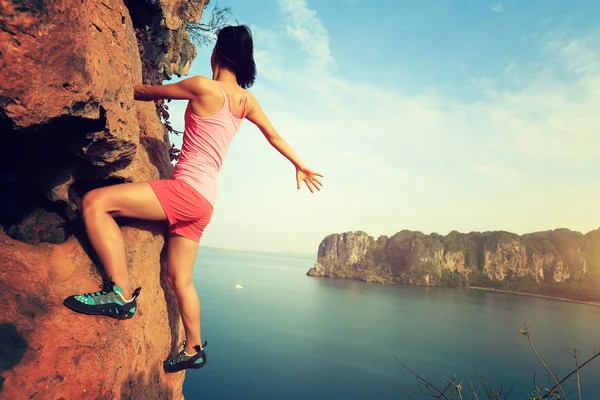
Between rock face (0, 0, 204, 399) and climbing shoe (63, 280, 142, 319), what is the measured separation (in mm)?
60

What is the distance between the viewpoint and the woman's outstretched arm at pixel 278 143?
3242 mm

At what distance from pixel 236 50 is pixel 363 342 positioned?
62.1 metres

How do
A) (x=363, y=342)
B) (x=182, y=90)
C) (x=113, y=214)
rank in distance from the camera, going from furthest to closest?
1. (x=363, y=342)
2. (x=182, y=90)
3. (x=113, y=214)

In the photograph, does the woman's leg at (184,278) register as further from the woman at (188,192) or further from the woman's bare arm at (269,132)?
the woman's bare arm at (269,132)

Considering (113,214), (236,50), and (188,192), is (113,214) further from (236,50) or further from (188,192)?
(236,50)

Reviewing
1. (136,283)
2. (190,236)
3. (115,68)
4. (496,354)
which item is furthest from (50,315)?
(496,354)

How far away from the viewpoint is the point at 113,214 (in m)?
2.68

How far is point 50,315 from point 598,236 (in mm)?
205408

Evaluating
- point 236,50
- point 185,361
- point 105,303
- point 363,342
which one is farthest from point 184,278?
point 363,342

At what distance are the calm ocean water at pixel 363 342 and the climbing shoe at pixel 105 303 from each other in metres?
25.8

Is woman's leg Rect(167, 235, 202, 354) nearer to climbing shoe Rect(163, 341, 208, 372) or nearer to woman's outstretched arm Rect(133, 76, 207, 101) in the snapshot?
climbing shoe Rect(163, 341, 208, 372)

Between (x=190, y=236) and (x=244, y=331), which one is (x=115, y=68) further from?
(x=244, y=331)

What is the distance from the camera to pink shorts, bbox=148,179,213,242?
279 cm

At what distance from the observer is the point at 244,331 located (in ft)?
190
